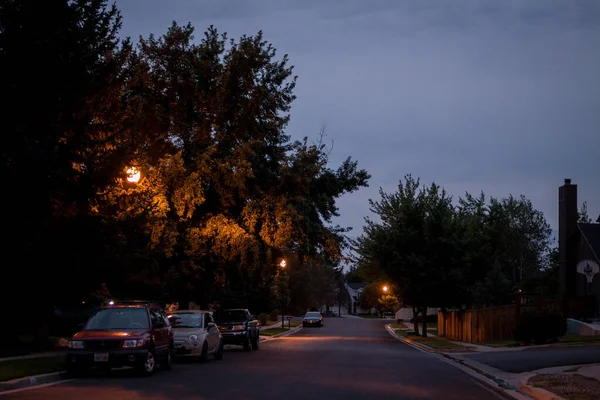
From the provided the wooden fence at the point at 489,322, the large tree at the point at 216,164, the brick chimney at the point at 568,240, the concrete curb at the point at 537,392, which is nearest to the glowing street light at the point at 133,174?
the large tree at the point at 216,164

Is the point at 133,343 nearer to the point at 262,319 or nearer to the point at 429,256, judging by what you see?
the point at 429,256

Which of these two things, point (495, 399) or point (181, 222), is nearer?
point (495, 399)

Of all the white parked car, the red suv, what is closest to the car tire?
the red suv

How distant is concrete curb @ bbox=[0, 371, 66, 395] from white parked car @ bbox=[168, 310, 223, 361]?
5054mm

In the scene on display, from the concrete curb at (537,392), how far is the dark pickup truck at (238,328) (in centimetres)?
1661

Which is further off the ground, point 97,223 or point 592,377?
point 97,223

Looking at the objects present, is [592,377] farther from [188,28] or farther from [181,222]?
[188,28]

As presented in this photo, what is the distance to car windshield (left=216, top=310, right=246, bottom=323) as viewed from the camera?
33688 millimetres

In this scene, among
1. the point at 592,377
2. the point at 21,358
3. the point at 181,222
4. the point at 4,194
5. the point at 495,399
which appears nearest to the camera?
the point at 495,399

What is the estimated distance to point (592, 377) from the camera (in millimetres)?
18266

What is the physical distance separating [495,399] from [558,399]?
1.64 m

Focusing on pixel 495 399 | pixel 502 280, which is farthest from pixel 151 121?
pixel 502 280

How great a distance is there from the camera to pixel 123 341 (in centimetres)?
1894

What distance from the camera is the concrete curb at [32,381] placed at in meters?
16.1
